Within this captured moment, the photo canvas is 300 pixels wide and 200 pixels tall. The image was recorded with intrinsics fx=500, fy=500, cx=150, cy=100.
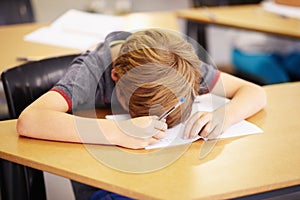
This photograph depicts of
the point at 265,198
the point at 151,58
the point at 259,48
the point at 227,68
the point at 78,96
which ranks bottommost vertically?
the point at 227,68

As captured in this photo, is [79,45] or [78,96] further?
[79,45]

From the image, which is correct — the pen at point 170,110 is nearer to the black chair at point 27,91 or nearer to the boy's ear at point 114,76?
the boy's ear at point 114,76

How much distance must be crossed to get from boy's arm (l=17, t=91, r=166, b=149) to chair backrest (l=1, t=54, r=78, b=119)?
26 centimetres

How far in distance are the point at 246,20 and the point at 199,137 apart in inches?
56.8

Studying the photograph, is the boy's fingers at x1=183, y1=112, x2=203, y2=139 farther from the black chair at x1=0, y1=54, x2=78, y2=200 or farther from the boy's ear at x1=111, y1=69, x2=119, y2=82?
the black chair at x1=0, y1=54, x2=78, y2=200

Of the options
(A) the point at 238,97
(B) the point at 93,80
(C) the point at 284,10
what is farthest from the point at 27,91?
(C) the point at 284,10

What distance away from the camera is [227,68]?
12.5 ft

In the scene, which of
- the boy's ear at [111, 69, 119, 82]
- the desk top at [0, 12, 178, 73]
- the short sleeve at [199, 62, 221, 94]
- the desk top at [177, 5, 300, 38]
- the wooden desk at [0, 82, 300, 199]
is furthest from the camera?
the desk top at [177, 5, 300, 38]

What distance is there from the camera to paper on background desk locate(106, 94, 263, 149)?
1.15 metres

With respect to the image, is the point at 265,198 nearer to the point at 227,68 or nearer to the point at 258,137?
the point at 258,137

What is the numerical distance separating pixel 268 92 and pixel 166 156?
0.52 meters

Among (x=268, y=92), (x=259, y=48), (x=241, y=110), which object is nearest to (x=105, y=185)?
(x=241, y=110)

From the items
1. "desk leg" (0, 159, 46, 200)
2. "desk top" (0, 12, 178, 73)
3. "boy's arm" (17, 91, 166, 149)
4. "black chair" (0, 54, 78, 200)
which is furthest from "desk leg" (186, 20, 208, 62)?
"boy's arm" (17, 91, 166, 149)

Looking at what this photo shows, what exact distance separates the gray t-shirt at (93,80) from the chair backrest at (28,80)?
0.52ft
